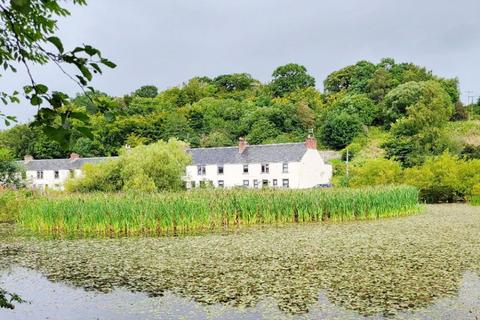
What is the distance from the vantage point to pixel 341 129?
53.6m

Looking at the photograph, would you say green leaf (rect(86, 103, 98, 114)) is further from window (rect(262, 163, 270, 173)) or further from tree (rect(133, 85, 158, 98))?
tree (rect(133, 85, 158, 98))

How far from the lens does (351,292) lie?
27.5ft

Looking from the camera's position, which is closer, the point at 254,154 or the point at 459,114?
the point at 254,154

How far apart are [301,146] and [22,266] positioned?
3274 centimetres

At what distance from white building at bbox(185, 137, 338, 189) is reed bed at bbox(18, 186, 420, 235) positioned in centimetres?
1923

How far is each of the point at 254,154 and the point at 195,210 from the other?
26.3 metres

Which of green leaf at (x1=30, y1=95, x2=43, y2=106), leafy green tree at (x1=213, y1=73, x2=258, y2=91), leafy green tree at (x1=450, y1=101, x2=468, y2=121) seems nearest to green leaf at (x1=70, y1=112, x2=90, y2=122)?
green leaf at (x1=30, y1=95, x2=43, y2=106)

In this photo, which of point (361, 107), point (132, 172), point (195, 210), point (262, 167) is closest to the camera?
point (195, 210)

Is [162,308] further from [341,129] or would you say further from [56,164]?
[56,164]

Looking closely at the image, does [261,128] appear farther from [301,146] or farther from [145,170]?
[145,170]

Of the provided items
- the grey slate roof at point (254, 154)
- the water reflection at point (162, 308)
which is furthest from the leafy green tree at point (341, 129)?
the water reflection at point (162, 308)

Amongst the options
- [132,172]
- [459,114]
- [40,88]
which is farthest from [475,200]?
[459,114]

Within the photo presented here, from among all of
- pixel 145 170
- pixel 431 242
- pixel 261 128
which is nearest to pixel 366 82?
pixel 261 128

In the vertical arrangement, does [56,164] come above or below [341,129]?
below
